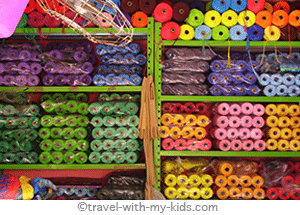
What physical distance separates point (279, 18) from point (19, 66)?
8.04 feet

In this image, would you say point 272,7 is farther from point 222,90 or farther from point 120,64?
point 120,64

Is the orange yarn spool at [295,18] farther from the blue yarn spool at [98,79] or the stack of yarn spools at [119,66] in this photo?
the blue yarn spool at [98,79]

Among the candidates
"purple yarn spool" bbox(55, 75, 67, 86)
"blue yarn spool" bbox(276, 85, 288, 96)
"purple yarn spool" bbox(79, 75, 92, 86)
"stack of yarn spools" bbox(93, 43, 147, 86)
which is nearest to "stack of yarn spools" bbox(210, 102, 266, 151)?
"blue yarn spool" bbox(276, 85, 288, 96)

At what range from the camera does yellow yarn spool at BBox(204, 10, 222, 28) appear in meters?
2.18

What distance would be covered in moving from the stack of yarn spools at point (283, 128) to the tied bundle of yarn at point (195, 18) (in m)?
1.02

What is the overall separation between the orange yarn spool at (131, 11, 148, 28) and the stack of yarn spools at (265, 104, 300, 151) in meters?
1.41

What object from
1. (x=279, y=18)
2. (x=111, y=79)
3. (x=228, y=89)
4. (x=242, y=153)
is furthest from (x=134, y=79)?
(x=279, y=18)

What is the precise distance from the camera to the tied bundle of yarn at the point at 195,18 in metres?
2.19

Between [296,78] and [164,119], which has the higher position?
[296,78]

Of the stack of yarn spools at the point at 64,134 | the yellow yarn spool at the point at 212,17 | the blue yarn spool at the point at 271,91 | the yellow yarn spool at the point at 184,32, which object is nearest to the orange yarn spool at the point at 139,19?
the yellow yarn spool at the point at 184,32

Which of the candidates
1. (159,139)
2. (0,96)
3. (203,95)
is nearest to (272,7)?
(203,95)

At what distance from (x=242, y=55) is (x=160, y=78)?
2.81 feet

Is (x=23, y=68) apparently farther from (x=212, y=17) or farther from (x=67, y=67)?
(x=212, y=17)

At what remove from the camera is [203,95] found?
2281 mm
